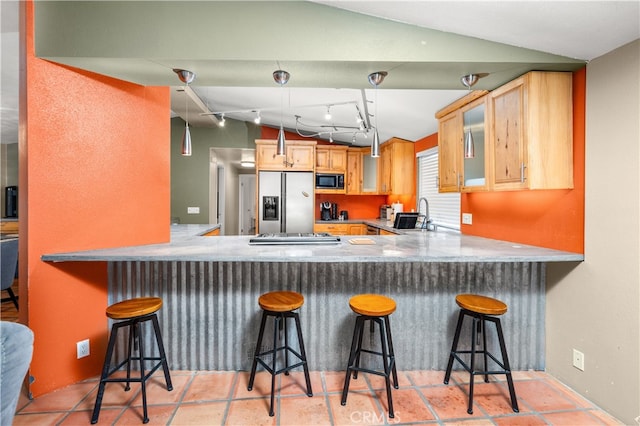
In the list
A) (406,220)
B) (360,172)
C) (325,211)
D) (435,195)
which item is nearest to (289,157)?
(325,211)

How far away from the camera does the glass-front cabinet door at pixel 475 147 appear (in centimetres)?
241

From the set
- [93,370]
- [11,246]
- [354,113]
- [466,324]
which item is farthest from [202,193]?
[466,324]

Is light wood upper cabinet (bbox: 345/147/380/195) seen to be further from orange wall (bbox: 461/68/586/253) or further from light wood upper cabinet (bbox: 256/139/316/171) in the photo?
orange wall (bbox: 461/68/586/253)

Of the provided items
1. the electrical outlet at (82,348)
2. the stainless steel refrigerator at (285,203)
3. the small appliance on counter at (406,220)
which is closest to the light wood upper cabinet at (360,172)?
the stainless steel refrigerator at (285,203)

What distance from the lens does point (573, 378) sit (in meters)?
2.03

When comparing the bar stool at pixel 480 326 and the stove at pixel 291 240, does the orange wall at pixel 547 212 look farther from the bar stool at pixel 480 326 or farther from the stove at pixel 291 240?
the stove at pixel 291 240

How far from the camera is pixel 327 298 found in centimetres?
226

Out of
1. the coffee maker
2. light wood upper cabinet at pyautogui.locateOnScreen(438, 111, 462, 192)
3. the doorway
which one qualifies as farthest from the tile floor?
the doorway

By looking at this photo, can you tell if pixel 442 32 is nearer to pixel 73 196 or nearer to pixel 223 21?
pixel 223 21

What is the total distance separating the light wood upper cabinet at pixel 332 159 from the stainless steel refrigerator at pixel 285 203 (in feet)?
2.10

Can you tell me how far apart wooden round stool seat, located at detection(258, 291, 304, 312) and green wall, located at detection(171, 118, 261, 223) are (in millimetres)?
3962

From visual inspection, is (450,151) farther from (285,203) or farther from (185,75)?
(285,203)

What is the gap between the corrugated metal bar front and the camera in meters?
2.23

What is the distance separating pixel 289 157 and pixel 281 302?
3.50 m
